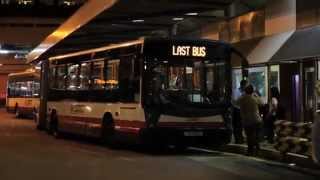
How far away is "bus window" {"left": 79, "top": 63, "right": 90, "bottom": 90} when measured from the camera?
23234 mm

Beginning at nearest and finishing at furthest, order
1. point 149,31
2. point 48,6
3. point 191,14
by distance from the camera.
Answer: point 191,14, point 149,31, point 48,6

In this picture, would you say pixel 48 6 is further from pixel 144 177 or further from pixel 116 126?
pixel 144 177

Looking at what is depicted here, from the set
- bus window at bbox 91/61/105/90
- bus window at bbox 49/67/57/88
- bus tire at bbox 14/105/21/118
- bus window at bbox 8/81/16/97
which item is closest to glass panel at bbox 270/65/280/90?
bus window at bbox 91/61/105/90

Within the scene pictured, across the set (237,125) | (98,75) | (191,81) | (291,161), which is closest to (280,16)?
(237,125)

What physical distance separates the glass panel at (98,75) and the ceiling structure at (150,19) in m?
3.26

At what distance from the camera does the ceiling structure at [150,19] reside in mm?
26703

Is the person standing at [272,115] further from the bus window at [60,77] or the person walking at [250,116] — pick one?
the bus window at [60,77]

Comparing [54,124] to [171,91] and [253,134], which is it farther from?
[253,134]

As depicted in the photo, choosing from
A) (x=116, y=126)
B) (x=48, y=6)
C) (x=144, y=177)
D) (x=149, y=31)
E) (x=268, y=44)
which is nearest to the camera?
(x=144, y=177)

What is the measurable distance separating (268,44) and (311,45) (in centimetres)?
→ 362

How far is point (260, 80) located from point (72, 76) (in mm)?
6932

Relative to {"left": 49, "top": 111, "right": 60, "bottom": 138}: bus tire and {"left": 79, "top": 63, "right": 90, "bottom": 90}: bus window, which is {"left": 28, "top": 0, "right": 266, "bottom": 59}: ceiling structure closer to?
{"left": 79, "top": 63, "right": 90, "bottom": 90}: bus window

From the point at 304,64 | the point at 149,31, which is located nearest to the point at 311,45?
the point at 304,64

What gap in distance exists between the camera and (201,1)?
85.8ft
